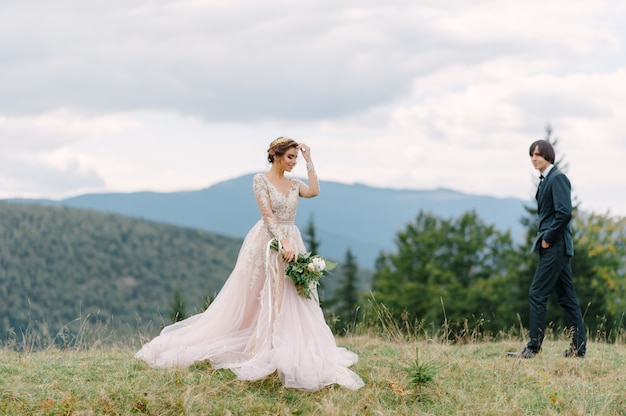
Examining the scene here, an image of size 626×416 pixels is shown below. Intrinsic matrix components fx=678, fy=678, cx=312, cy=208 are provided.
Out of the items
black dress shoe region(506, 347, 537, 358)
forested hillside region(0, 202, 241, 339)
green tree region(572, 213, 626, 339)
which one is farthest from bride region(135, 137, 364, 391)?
forested hillside region(0, 202, 241, 339)

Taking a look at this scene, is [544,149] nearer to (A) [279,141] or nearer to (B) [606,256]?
(A) [279,141]

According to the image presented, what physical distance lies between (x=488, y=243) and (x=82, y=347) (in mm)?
42883

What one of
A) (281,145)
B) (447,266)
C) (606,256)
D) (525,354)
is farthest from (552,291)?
(447,266)

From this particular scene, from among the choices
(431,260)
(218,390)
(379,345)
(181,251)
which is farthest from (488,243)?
(181,251)

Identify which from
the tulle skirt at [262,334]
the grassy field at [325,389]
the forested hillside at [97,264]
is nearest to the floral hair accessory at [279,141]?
the tulle skirt at [262,334]

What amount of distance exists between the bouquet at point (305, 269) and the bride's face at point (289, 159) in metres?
0.84

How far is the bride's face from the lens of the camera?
753 cm

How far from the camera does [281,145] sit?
753cm

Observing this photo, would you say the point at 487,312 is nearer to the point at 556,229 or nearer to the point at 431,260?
the point at 431,260

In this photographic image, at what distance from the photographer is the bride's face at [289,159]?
7527 millimetres

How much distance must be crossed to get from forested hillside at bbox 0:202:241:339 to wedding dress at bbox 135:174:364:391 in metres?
53.1

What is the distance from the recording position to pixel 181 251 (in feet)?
293

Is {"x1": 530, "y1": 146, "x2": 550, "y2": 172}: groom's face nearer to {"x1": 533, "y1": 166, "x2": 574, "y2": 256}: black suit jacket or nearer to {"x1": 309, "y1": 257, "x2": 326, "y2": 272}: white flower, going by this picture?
{"x1": 533, "y1": 166, "x2": 574, "y2": 256}: black suit jacket

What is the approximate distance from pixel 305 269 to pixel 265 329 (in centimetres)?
79
